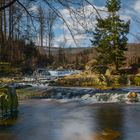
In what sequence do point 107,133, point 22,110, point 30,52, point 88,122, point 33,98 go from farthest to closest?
1. point 30,52
2. point 33,98
3. point 22,110
4. point 88,122
5. point 107,133

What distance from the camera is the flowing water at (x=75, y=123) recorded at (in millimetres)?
12367

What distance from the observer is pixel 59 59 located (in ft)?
224

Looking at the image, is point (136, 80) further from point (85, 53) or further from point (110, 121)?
point (85, 53)

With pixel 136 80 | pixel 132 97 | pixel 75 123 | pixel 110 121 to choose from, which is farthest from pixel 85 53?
pixel 75 123

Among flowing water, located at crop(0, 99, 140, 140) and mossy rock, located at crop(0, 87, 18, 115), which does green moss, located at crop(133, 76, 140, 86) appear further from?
mossy rock, located at crop(0, 87, 18, 115)

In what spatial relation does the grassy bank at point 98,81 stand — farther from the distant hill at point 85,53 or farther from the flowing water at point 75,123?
the flowing water at point 75,123

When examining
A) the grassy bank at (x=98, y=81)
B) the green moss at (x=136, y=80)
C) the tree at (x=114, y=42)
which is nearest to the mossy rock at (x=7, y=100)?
the grassy bank at (x=98, y=81)

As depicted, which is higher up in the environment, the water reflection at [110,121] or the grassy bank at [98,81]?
the grassy bank at [98,81]

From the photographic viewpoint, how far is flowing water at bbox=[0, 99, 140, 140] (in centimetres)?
1237

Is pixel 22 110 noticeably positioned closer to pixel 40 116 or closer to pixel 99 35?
pixel 40 116

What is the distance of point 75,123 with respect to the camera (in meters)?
14.8

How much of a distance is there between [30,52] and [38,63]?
375cm

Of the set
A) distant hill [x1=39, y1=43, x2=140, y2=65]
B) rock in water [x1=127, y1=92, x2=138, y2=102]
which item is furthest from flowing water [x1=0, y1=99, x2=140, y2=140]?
distant hill [x1=39, y1=43, x2=140, y2=65]

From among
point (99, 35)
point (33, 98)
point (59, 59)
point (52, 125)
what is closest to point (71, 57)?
point (59, 59)
